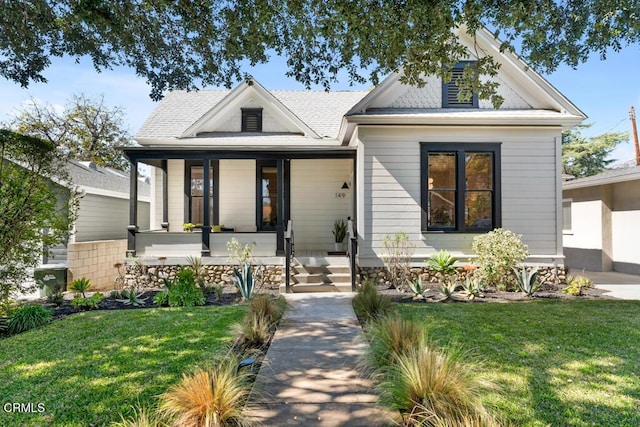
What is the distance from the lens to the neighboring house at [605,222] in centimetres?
1059

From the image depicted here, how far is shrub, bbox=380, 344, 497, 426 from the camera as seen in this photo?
8.29ft

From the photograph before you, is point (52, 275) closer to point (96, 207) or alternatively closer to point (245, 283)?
point (96, 207)

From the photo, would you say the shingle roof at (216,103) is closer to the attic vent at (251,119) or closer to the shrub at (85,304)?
the attic vent at (251,119)

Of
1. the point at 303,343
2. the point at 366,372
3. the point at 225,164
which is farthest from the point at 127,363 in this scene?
the point at 225,164

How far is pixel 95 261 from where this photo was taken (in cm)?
1110

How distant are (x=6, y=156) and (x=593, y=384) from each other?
889 cm

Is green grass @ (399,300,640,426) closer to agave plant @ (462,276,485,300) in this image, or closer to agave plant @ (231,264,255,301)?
agave plant @ (462,276,485,300)

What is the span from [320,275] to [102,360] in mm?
5390

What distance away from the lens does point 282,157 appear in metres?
9.95

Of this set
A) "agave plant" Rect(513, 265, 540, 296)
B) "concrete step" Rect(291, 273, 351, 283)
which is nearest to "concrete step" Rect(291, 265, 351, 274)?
"concrete step" Rect(291, 273, 351, 283)

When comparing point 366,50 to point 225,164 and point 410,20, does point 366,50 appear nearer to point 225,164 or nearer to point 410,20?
point 410,20

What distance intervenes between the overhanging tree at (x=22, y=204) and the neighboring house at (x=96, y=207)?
20.2 feet

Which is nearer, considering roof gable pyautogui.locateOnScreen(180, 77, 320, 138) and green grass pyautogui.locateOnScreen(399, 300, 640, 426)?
green grass pyautogui.locateOnScreen(399, 300, 640, 426)

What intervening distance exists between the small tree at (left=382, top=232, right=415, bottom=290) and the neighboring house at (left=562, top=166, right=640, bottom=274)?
24.0 feet
